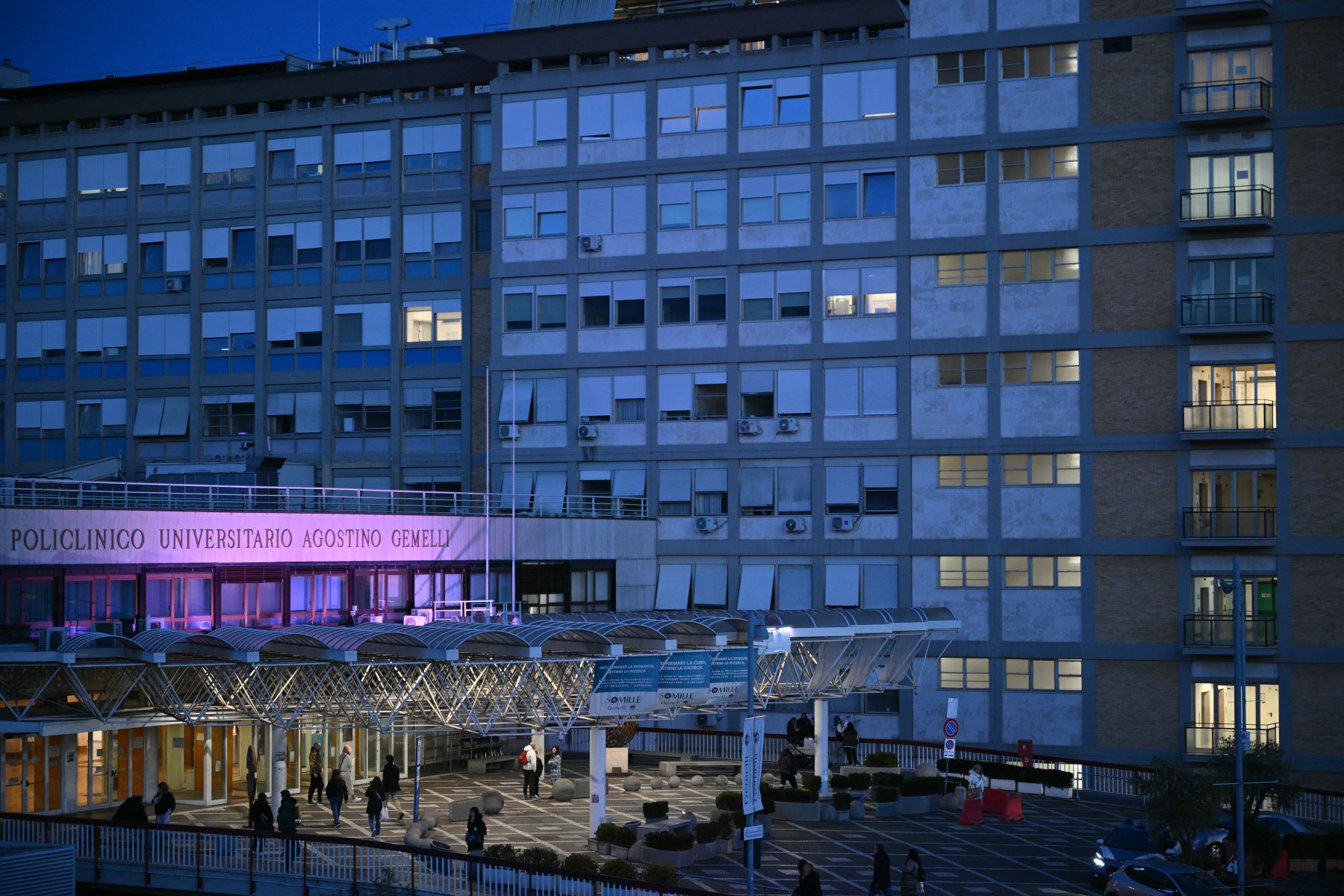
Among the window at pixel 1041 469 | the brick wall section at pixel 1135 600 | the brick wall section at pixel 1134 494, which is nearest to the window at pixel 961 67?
the window at pixel 1041 469

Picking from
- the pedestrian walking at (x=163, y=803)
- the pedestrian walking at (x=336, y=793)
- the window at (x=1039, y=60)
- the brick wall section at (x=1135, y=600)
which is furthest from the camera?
the window at (x=1039, y=60)

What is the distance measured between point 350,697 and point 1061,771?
72.1 ft

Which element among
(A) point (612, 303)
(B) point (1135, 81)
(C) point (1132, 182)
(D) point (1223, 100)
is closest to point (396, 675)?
(A) point (612, 303)

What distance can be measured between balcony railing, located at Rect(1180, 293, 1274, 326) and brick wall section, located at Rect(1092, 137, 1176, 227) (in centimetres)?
294

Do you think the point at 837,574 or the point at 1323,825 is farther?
the point at 837,574

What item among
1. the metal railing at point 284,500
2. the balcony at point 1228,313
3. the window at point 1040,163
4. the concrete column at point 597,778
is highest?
the window at point 1040,163

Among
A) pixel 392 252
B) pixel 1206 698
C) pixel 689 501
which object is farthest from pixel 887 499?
pixel 392 252

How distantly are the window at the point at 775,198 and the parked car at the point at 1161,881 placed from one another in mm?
30037

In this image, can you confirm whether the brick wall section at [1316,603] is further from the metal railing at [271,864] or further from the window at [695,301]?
the metal railing at [271,864]

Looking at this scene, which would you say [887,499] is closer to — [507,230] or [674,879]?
[507,230]


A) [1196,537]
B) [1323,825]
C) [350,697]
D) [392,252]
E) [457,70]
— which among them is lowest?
[1323,825]

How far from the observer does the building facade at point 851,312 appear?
175 feet

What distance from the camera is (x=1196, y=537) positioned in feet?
174

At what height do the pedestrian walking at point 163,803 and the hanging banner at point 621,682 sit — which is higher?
the hanging banner at point 621,682
